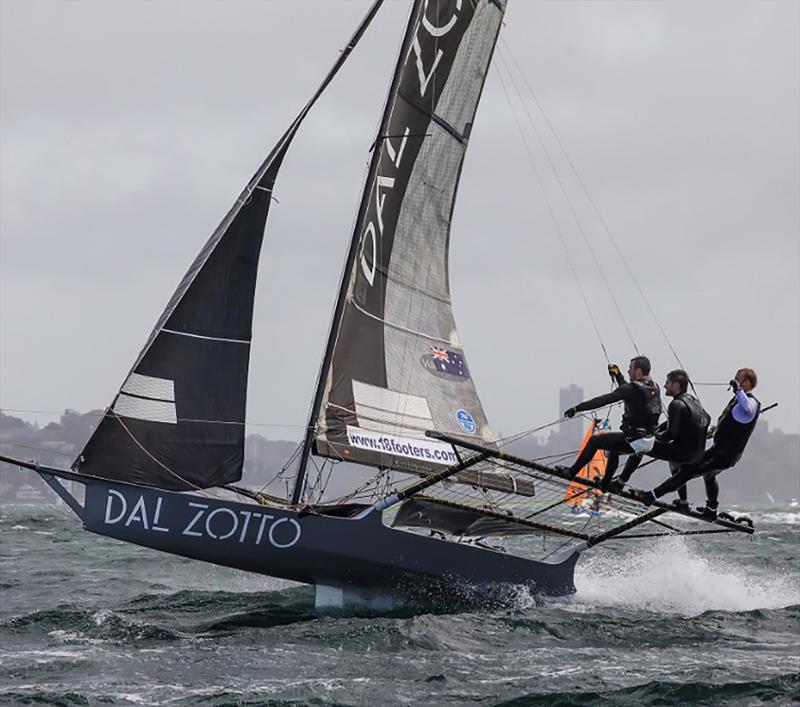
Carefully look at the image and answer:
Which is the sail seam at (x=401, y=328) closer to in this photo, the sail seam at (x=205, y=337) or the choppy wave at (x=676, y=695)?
the sail seam at (x=205, y=337)

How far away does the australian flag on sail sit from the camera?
1645 cm

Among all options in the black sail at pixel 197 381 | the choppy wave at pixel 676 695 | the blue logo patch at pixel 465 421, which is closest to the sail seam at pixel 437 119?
the black sail at pixel 197 381

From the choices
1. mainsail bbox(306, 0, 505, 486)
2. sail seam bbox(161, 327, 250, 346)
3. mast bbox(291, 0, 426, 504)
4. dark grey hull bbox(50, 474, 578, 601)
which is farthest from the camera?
mainsail bbox(306, 0, 505, 486)

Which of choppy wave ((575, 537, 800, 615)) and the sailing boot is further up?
the sailing boot

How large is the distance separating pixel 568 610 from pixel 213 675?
564cm

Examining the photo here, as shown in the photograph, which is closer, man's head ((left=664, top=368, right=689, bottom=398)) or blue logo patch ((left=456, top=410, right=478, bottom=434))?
man's head ((left=664, top=368, right=689, bottom=398))

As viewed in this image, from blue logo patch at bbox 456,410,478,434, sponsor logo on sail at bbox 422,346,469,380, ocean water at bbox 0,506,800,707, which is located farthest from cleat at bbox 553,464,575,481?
sponsor logo on sail at bbox 422,346,469,380

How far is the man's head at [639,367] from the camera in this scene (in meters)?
13.5

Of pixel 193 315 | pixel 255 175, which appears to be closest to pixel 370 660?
pixel 193 315

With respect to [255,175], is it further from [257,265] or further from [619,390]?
[619,390]

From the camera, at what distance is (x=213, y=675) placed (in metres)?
11.2

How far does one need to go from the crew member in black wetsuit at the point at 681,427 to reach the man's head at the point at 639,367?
1.30ft

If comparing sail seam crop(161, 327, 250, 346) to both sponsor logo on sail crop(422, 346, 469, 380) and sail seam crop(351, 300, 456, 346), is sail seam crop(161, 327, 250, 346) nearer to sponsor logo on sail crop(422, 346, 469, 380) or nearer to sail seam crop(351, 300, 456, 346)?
sail seam crop(351, 300, 456, 346)

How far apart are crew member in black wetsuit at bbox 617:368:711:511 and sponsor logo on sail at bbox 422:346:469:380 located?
12.3ft
